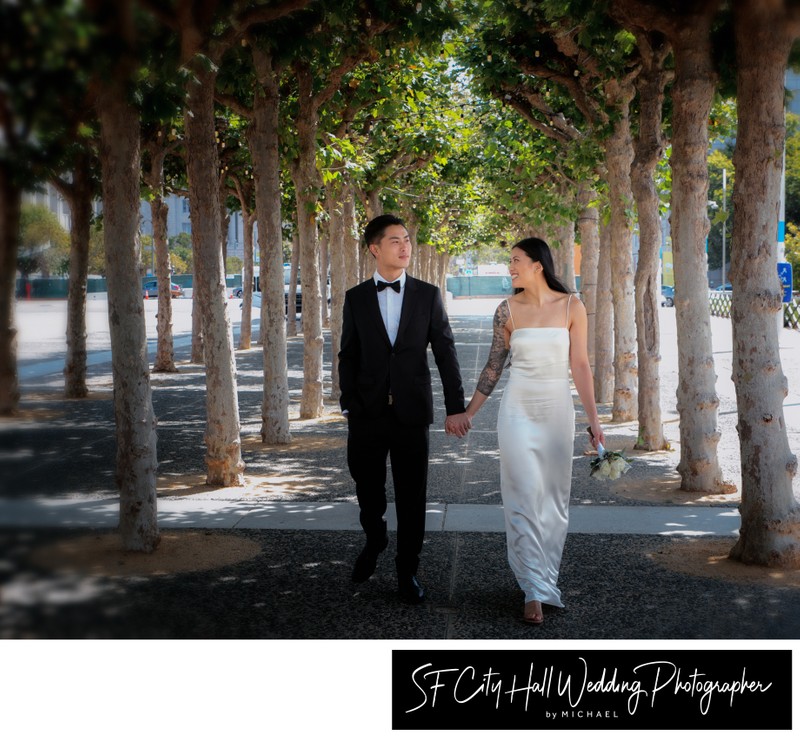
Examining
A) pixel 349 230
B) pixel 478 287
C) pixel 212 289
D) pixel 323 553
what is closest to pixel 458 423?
pixel 323 553

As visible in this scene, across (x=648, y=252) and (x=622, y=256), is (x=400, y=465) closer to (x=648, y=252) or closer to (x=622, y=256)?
(x=648, y=252)

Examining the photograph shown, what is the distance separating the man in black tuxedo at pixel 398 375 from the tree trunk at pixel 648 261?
20.0ft

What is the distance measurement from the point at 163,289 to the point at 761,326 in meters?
16.6

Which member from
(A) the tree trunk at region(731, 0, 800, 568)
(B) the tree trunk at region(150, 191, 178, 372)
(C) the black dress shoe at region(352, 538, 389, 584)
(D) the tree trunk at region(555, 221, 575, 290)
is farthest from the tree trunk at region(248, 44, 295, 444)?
(D) the tree trunk at region(555, 221, 575, 290)

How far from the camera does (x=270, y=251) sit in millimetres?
12375

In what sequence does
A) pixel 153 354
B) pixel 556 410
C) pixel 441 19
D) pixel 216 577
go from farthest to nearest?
pixel 153 354 < pixel 441 19 < pixel 216 577 < pixel 556 410

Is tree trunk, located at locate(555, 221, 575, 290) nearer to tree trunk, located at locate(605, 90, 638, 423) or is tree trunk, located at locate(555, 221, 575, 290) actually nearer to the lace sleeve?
tree trunk, located at locate(605, 90, 638, 423)

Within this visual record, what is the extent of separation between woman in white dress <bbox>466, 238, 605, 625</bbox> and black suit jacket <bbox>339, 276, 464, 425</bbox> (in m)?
0.28

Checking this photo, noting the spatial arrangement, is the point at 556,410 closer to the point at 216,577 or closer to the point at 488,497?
the point at 216,577

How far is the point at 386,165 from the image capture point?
19.4 meters

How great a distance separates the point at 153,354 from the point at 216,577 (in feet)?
65.1

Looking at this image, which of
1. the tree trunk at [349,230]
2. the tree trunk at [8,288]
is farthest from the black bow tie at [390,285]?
the tree trunk at [349,230]

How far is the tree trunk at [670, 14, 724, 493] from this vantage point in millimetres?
8844

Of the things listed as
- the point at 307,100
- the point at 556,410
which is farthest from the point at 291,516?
the point at 307,100
